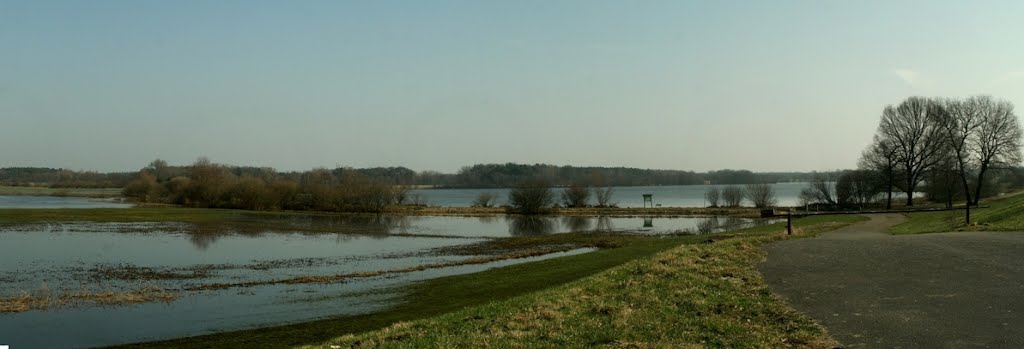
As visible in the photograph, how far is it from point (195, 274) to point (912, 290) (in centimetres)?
2753

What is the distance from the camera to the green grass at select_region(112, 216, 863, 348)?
923 cm

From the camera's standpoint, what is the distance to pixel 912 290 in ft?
40.7

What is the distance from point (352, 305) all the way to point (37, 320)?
8.73 meters

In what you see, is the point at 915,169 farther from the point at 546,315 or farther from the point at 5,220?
the point at 5,220

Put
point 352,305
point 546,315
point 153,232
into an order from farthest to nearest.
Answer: point 153,232, point 352,305, point 546,315

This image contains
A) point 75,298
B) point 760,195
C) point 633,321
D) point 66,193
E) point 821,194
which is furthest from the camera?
point 66,193

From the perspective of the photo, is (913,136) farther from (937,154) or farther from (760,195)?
(760,195)

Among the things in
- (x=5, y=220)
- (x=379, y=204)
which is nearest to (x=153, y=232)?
(x=5, y=220)

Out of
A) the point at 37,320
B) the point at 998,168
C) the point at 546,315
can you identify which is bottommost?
the point at 37,320

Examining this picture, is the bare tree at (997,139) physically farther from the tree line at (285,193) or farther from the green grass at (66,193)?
the green grass at (66,193)

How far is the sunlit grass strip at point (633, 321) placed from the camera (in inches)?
356

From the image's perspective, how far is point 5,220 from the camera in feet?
194

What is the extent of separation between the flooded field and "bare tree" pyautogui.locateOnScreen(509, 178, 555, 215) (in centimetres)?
3821

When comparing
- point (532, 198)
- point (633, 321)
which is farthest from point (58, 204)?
point (633, 321)
